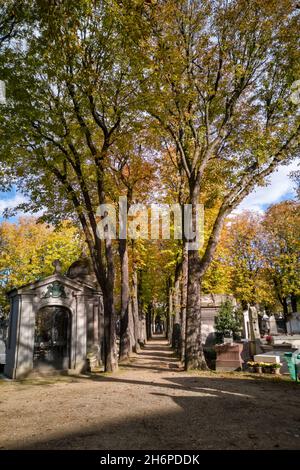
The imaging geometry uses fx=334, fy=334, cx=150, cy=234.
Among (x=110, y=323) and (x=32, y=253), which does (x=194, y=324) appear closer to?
(x=110, y=323)

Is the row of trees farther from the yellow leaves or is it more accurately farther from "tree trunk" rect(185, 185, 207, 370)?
the yellow leaves

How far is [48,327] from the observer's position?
15.2 m

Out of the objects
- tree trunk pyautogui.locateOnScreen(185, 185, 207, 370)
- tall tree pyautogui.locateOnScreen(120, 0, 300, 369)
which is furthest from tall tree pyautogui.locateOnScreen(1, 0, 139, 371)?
tree trunk pyautogui.locateOnScreen(185, 185, 207, 370)

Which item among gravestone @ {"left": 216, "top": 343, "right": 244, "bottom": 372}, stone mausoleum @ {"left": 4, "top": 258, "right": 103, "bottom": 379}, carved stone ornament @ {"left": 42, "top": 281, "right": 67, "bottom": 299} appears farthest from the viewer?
carved stone ornament @ {"left": 42, "top": 281, "right": 67, "bottom": 299}

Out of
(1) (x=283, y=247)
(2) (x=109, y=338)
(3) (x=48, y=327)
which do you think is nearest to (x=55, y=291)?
(3) (x=48, y=327)

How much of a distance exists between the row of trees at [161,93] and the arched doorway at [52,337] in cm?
242

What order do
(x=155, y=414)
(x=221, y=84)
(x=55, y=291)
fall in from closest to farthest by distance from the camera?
(x=155, y=414) → (x=221, y=84) → (x=55, y=291)

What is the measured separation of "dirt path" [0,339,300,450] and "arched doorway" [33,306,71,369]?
322 cm

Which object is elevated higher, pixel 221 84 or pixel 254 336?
pixel 221 84

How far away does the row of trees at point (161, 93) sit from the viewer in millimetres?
11305

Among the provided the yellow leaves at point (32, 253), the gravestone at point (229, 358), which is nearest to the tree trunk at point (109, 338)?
the gravestone at point (229, 358)

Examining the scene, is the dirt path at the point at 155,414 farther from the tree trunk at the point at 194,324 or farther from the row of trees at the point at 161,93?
the row of trees at the point at 161,93

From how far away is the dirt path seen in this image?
5.20 metres

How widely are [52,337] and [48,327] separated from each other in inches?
19.1
